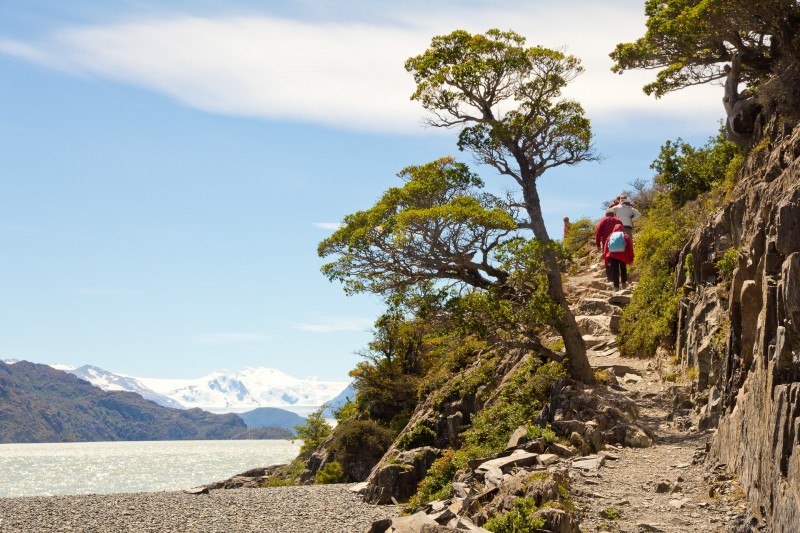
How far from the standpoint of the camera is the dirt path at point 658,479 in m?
12.5

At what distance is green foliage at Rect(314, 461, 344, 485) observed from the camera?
32812mm

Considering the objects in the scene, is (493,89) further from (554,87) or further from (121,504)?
(121,504)

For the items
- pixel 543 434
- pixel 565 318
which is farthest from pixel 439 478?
pixel 565 318

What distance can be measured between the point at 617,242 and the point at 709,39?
7.19m

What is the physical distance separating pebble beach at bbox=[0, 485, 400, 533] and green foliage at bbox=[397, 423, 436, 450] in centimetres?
255

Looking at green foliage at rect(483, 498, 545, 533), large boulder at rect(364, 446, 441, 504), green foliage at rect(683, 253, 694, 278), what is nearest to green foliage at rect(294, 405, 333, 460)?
large boulder at rect(364, 446, 441, 504)

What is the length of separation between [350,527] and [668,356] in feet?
34.8

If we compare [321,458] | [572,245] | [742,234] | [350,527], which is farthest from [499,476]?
[572,245]

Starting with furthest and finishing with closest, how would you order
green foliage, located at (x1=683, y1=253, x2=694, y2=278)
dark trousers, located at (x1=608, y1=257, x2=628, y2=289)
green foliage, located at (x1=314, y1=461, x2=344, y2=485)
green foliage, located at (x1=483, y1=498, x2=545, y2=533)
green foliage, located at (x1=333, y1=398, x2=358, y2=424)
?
green foliage, located at (x1=333, y1=398, x2=358, y2=424)
green foliage, located at (x1=314, y1=461, x2=344, y2=485)
dark trousers, located at (x1=608, y1=257, x2=628, y2=289)
green foliage, located at (x1=683, y1=253, x2=694, y2=278)
green foliage, located at (x1=483, y1=498, x2=545, y2=533)

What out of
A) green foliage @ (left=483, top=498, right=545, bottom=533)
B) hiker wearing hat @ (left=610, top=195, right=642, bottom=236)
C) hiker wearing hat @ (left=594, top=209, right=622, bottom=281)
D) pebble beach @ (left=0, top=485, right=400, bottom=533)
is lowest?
pebble beach @ (left=0, top=485, right=400, bottom=533)

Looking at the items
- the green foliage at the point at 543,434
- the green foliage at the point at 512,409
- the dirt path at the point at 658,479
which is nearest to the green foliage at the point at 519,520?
the dirt path at the point at 658,479

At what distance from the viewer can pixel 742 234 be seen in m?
20.4

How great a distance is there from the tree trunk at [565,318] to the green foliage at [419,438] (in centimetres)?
626

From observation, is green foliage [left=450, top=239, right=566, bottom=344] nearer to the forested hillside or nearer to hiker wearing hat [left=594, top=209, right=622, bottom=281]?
the forested hillside
